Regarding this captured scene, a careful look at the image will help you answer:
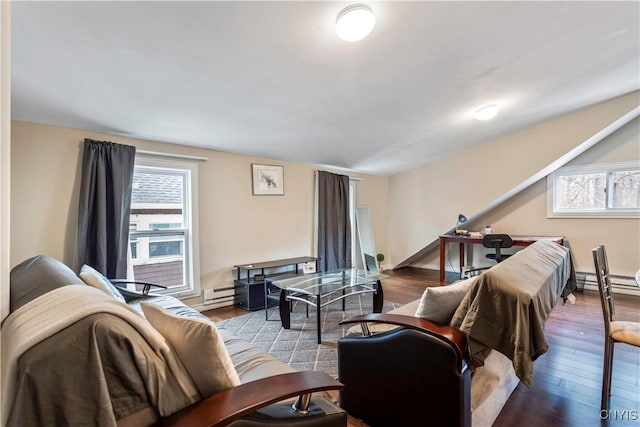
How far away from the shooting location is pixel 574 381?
6.61 feet

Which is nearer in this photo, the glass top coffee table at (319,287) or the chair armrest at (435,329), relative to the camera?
the chair armrest at (435,329)

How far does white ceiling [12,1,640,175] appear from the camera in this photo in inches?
66.5

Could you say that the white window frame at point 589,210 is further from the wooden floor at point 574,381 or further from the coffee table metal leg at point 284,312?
the coffee table metal leg at point 284,312

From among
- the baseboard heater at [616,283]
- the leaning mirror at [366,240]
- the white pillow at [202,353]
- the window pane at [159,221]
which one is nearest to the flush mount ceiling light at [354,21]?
the white pillow at [202,353]

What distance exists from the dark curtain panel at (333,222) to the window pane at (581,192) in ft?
10.6

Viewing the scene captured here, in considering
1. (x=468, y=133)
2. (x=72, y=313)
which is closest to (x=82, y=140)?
(x=72, y=313)

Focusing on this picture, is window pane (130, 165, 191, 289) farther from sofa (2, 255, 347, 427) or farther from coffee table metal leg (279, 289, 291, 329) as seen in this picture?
sofa (2, 255, 347, 427)

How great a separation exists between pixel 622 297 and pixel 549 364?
283cm

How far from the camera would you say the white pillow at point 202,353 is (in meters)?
0.91

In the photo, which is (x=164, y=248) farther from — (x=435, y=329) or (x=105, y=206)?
(x=435, y=329)

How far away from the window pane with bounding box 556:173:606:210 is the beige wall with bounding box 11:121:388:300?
2767 millimetres

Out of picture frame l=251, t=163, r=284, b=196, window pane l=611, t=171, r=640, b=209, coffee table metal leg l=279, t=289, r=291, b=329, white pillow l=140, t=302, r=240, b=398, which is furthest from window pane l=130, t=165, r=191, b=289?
window pane l=611, t=171, r=640, b=209

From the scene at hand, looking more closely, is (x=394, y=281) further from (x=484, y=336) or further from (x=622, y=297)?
(x=484, y=336)

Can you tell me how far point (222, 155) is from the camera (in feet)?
12.2
